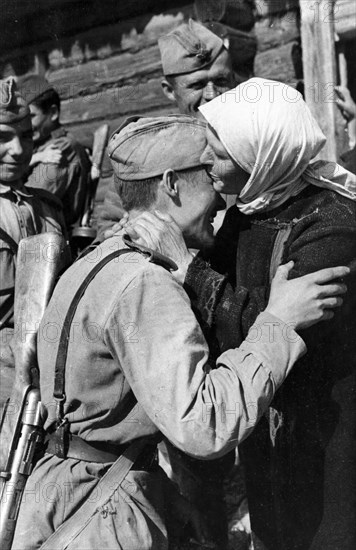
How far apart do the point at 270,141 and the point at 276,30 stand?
3.81 metres

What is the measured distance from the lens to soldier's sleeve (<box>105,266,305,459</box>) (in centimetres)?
260

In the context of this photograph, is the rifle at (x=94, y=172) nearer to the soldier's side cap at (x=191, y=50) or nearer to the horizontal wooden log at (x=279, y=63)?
the horizontal wooden log at (x=279, y=63)

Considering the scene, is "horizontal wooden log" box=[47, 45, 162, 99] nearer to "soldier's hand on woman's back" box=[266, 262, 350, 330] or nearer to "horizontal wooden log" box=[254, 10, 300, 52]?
"horizontal wooden log" box=[254, 10, 300, 52]

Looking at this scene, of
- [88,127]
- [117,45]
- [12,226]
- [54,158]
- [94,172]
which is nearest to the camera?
[12,226]

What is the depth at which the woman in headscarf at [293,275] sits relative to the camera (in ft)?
9.87

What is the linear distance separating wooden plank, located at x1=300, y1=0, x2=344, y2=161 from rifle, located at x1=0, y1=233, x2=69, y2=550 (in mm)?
2970

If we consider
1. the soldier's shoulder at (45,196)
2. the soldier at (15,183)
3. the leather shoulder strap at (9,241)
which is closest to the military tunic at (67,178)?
the soldier's shoulder at (45,196)

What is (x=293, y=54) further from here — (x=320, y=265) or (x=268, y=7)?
(x=320, y=265)

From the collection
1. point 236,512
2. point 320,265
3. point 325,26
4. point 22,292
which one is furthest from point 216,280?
point 325,26

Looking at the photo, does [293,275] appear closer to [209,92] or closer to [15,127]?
[209,92]

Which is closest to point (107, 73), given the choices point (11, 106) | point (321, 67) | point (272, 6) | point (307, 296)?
point (272, 6)

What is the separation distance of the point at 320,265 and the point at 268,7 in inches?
162

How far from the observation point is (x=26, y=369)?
132 inches

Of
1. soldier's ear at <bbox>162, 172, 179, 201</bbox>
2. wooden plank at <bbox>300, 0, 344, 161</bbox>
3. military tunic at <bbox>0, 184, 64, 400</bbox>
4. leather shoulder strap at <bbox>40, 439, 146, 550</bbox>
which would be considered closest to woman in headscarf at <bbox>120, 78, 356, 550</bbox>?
soldier's ear at <bbox>162, 172, 179, 201</bbox>
